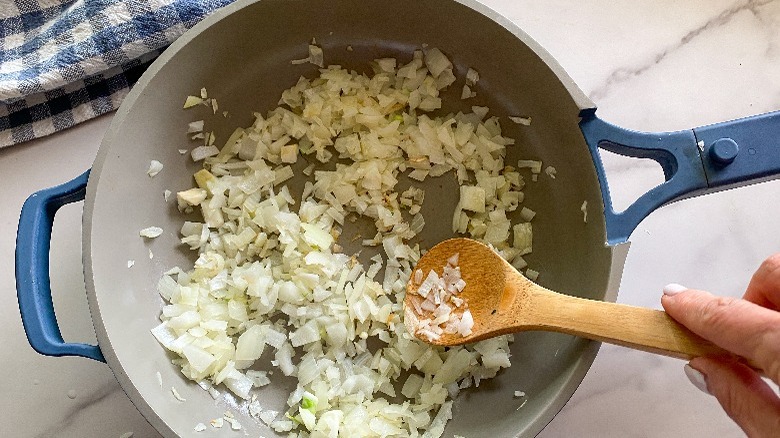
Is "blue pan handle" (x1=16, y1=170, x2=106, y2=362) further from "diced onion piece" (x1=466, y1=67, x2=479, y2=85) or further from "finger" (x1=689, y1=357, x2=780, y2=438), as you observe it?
"finger" (x1=689, y1=357, x2=780, y2=438)

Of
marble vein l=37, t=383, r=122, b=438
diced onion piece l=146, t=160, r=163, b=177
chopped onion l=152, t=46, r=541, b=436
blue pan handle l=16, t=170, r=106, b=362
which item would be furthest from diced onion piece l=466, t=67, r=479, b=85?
marble vein l=37, t=383, r=122, b=438

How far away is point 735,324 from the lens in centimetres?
77

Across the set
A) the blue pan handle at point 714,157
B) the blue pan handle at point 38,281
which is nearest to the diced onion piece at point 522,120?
the blue pan handle at point 714,157

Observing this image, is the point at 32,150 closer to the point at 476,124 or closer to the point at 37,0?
the point at 37,0

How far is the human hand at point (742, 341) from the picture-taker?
0.74 metres

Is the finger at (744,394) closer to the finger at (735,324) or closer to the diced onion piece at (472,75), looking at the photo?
the finger at (735,324)

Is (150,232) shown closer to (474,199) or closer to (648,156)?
(474,199)

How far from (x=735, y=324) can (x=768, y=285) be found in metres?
0.14

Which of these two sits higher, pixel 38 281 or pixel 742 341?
pixel 38 281

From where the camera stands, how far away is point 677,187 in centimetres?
94

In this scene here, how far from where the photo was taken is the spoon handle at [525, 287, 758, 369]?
859mm

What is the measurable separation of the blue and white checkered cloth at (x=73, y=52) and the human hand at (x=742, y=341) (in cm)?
86

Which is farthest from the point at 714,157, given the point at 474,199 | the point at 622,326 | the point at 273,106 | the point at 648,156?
the point at 273,106

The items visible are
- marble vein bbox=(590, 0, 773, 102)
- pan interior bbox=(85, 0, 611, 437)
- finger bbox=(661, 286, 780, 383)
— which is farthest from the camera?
marble vein bbox=(590, 0, 773, 102)
